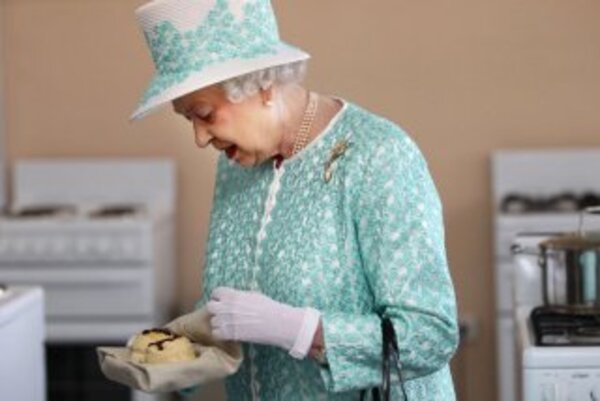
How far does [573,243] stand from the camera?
2.38m

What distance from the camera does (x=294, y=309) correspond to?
156 cm

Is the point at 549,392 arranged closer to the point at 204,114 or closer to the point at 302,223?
the point at 302,223

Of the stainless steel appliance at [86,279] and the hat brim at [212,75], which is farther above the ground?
the hat brim at [212,75]

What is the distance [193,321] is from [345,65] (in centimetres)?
228

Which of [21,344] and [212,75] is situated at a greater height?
[212,75]

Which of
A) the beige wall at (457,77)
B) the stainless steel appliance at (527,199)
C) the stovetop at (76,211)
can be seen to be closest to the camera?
the stainless steel appliance at (527,199)

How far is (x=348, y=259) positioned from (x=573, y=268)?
88 cm

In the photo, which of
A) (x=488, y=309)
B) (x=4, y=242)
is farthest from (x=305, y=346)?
(x=488, y=309)

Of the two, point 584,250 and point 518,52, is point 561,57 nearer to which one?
point 518,52

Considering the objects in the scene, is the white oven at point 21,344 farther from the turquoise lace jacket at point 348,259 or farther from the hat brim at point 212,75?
the hat brim at point 212,75

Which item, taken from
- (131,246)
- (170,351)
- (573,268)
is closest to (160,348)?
(170,351)

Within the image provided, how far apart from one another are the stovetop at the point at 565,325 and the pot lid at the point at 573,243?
121mm

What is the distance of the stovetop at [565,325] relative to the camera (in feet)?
7.11

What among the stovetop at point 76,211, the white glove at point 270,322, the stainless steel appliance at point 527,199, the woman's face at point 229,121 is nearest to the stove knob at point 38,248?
the stovetop at point 76,211
